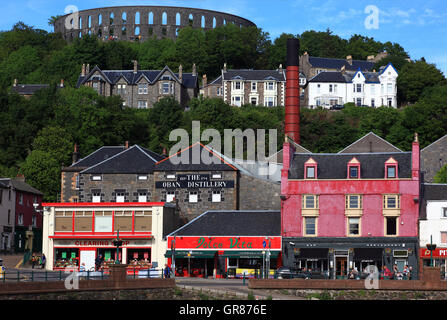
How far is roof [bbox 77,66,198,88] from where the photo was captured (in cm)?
13100

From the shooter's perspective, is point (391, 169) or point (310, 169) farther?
point (310, 169)

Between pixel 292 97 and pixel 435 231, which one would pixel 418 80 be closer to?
pixel 292 97

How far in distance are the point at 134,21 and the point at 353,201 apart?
128 meters

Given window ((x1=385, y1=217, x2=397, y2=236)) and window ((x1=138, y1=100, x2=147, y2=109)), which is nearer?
window ((x1=385, y1=217, x2=397, y2=236))

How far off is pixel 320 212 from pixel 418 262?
7956mm

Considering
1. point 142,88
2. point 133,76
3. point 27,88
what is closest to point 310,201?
point 142,88

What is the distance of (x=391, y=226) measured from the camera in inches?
2464

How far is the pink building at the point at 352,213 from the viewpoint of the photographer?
62000 millimetres

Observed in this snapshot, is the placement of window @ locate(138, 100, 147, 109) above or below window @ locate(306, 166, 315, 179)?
above

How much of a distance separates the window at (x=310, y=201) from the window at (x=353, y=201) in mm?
2368

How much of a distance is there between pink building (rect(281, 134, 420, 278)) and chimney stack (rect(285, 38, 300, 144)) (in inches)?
1169

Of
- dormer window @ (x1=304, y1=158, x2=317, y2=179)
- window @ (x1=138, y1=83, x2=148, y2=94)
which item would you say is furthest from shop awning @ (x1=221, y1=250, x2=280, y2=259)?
window @ (x1=138, y1=83, x2=148, y2=94)

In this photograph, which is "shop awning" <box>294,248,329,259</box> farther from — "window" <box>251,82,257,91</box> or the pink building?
"window" <box>251,82,257,91</box>

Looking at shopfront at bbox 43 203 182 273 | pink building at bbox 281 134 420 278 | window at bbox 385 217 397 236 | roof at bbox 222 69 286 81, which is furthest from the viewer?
roof at bbox 222 69 286 81
